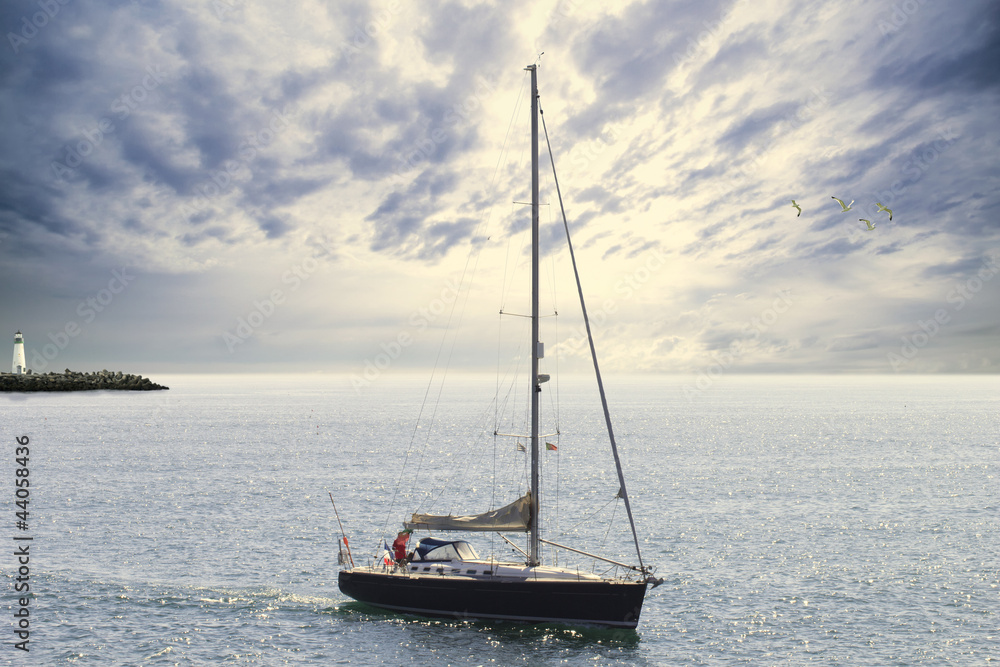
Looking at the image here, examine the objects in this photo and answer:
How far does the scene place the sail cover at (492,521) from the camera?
29.9 m

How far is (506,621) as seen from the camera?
29500 mm

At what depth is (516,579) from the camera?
94.9ft

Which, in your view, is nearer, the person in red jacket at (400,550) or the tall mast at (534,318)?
the tall mast at (534,318)

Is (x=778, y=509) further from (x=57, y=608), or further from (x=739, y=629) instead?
(x=57, y=608)

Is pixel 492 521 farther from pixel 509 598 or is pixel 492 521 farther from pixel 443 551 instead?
pixel 509 598

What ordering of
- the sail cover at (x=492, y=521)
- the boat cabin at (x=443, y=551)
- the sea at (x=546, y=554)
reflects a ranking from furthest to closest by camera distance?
the boat cabin at (x=443, y=551) → the sail cover at (x=492, y=521) → the sea at (x=546, y=554)

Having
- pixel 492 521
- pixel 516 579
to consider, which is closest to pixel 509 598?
pixel 516 579

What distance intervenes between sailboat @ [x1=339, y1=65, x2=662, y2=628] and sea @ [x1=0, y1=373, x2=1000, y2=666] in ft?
3.19

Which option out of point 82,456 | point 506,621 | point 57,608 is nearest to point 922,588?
point 506,621

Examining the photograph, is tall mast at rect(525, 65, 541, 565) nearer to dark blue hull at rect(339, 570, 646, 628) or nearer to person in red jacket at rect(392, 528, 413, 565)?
dark blue hull at rect(339, 570, 646, 628)

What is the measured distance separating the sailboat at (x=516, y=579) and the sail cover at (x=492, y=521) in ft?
0.14

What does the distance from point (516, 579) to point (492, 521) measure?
2726 mm

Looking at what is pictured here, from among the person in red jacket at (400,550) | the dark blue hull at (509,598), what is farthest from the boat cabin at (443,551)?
the dark blue hull at (509,598)

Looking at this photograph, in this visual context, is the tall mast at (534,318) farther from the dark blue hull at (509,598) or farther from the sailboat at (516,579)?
the dark blue hull at (509,598)
